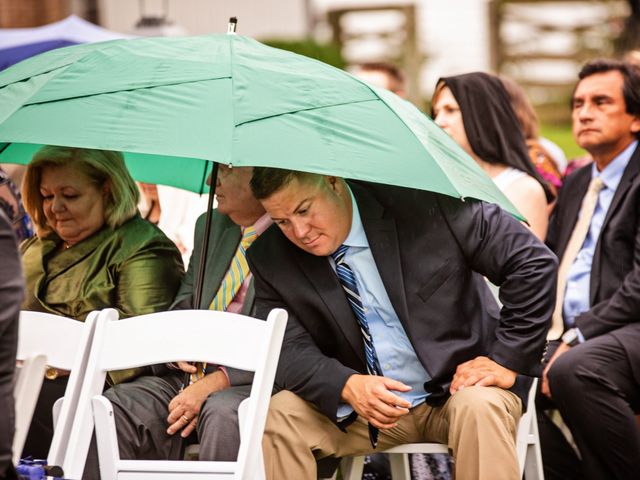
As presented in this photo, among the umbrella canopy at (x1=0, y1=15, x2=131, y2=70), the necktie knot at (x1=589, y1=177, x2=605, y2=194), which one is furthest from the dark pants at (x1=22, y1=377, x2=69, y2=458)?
the umbrella canopy at (x1=0, y1=15, x2=131, y2=70)

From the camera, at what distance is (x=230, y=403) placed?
4.49m

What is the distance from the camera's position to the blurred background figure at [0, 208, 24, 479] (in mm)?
2986

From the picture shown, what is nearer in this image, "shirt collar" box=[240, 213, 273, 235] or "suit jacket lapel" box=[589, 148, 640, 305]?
"shirt collar" box=[240, 213, 273, 235]

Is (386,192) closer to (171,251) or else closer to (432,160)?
(432,160)

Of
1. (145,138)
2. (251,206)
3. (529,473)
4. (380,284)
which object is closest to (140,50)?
(145,138)

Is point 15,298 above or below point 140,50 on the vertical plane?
below

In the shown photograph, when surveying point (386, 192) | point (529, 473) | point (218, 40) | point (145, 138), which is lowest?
point (529, 473)

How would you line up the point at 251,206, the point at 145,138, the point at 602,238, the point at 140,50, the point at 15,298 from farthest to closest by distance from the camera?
1. the point at 602,238
2. the point at 251,206
3. the point at 140,50
4. the point at 145,138
5. the point at 15,298

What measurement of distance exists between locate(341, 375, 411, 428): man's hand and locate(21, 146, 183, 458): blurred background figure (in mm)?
1129

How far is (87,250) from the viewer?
5.24 m

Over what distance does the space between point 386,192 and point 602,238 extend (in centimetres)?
147

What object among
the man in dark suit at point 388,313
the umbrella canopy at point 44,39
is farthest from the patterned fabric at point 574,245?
the umbrella canopy at point 44,39

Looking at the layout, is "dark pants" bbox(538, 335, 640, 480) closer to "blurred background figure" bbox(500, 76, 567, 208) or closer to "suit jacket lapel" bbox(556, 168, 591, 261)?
"suit jacket lapel" bbox(556, 168, 591, 261)

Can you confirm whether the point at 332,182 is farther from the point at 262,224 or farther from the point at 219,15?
the point at 219,15
